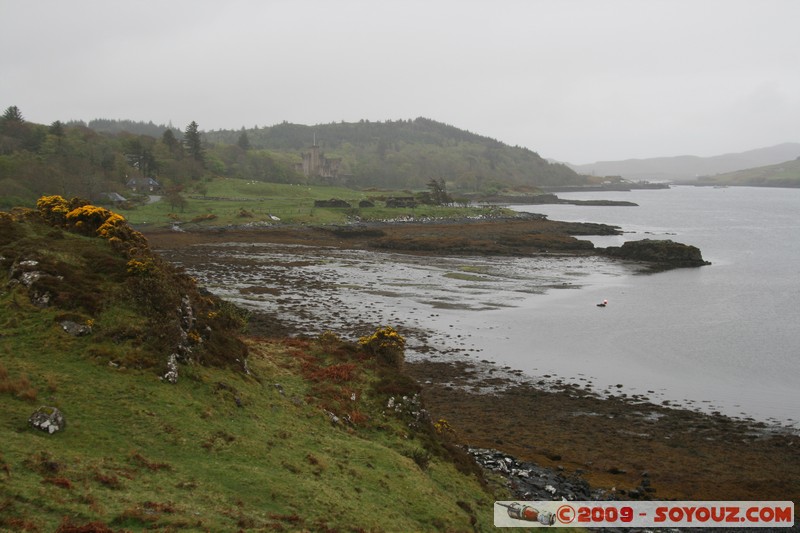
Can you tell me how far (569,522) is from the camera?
17938 millimetres

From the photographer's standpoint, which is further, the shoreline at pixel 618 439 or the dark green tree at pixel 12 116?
the dark green tree at pixel 12 116

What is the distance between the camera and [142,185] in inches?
5025

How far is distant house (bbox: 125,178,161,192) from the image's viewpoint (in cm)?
12635

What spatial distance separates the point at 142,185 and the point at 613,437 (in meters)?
123

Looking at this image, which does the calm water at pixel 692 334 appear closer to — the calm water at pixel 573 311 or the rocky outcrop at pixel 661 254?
the calm water at pixel 573 311

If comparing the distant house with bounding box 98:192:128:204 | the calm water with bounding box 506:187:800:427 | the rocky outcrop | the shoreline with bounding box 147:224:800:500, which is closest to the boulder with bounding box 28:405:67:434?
the shoreline with bounding box 147:224:800:500

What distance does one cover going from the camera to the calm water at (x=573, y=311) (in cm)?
3788

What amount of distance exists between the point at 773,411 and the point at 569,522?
21302 millimetres

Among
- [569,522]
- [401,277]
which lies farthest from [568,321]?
[569,522]

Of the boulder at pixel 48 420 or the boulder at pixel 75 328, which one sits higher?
the boulder at pixel 75 328

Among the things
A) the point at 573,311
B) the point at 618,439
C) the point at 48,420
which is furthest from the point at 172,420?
the point at 573,311

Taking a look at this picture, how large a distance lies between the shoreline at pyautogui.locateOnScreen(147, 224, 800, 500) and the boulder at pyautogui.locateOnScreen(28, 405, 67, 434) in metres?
15.5

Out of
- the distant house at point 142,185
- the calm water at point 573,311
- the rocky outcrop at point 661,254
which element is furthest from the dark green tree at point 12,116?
the rocky outcrop at point 661,254

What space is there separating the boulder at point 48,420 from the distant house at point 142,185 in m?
124
